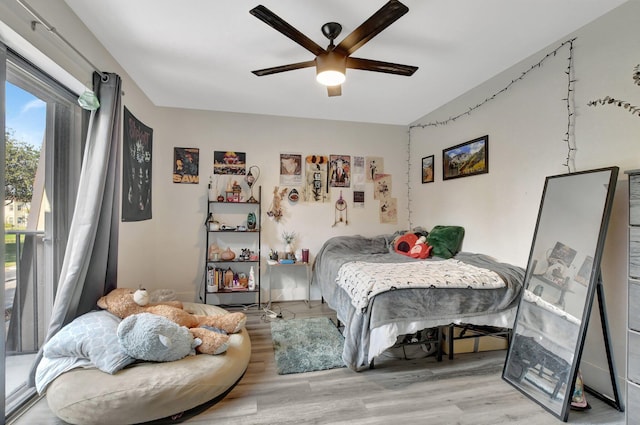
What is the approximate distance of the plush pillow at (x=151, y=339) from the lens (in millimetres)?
1730

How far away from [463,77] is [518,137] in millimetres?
780

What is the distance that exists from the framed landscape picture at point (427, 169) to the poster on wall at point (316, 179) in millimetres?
1329

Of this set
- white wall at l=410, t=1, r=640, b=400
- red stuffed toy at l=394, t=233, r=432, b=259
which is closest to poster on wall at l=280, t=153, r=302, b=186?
red stuffed toy at l=394, t=233, r=432, b=259

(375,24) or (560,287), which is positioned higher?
(375,24)

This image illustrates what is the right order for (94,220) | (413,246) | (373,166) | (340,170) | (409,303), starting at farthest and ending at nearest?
(373,166), (340,170), (413,246), (409,303), (94,220)

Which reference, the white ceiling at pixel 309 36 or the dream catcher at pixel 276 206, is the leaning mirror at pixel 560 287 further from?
the dream catcher at pixel 276 206

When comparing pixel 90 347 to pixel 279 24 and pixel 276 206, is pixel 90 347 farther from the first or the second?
pixel 276 206

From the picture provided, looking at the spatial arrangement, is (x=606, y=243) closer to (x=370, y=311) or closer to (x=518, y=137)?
(x=518, y=137)

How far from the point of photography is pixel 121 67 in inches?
102

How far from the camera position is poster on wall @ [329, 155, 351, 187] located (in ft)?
13.1

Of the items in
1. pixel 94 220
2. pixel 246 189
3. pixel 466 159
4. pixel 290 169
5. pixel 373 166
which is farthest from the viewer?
pixel 373 166

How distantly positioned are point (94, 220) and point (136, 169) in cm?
100

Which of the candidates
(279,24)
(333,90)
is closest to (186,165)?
(333,90)

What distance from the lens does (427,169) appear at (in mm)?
3805
